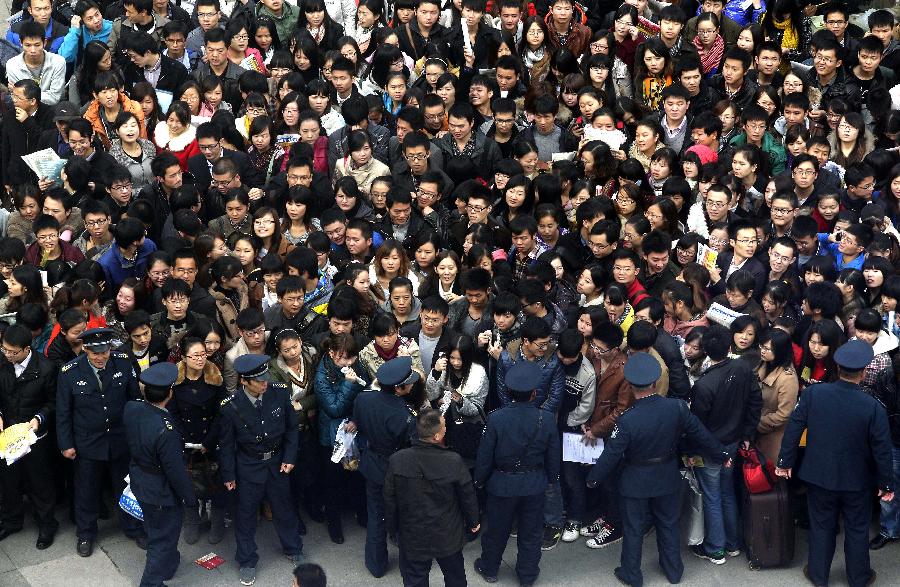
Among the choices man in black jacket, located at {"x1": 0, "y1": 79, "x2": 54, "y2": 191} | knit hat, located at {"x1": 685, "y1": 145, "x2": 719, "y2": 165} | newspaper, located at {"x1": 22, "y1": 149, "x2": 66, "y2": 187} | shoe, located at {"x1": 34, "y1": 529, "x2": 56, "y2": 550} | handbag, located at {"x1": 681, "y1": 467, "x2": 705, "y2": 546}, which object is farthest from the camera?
man in black jacket, located at {"x1": 0, "y1": 79, "x2": 54, "y2": 191}

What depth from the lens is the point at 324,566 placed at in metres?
9.30

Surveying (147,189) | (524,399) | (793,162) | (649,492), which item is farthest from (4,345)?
(793,162)

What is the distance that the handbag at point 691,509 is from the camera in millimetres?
9219

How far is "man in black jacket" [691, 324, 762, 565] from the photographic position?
887 centimetres

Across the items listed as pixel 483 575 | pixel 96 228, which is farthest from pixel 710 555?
pixel 96 228

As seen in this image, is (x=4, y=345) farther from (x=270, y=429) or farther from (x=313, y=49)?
(x=313, y=49)

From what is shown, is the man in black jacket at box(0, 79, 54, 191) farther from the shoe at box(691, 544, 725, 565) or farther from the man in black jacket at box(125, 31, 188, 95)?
the shoe at box(691, 544, 725, 565)

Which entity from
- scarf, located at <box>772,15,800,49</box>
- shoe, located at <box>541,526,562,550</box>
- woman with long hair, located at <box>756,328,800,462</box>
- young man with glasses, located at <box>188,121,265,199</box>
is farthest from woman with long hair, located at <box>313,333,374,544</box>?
scarf, located at <box>772,15,800,49</box>

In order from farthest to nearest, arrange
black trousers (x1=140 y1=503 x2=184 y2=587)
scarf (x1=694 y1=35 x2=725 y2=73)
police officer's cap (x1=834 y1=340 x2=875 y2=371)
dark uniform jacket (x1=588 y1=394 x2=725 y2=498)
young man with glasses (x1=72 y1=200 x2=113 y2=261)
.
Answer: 1. scarf (x1=694 y1=35 x2=725 y2=73)
2. young man with glasses (x1=72 y1=200 x2=113 y2=261)
3. black trousers (x1=140 y1=503 x2=184 y2=587)
4. dark uniform jacket (x1=588 y1=394 x2=725 y2=498)
5. police officer's cap (x1=834 y1=340 x2=875 y2=371)

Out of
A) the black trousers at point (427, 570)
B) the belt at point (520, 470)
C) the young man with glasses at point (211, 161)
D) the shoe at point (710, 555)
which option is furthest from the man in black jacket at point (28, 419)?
the shoe at point (710, 555)

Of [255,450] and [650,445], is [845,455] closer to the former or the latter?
[650,445]

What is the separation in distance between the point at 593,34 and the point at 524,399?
19.3 ft

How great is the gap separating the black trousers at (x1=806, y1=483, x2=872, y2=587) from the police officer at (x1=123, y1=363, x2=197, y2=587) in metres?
4.05

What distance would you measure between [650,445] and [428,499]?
1474 mm
